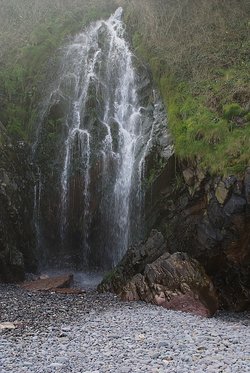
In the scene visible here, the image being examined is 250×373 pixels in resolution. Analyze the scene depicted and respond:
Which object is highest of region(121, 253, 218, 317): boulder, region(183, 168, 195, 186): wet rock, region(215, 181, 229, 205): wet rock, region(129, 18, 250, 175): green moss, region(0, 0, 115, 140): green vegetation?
region(0, 0, 115, 140): green vegetation

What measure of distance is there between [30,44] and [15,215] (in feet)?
30.5

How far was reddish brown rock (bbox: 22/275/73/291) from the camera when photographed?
11484mm

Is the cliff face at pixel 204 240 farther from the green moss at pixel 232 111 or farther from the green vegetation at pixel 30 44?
the green vegetation at pixel 30 44

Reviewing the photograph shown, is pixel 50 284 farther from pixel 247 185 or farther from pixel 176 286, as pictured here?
pixel 247 185

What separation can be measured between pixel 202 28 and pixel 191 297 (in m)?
11.5

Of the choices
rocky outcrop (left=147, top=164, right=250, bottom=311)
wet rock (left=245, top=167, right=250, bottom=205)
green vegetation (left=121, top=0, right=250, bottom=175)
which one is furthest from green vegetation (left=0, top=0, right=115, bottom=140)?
wet rock (left=245, top=167, right=250, bottom=205)

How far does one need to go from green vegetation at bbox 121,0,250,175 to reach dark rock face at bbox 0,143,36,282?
5.45m

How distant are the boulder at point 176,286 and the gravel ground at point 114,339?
0.39m

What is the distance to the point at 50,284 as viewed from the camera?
11.8 m

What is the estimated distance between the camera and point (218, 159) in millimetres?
10898

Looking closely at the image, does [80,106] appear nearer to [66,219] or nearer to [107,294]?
[66,219]

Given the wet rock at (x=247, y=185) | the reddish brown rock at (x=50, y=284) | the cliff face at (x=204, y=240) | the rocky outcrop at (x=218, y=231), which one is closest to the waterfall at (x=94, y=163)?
the cliff face at (x=204, y=240)

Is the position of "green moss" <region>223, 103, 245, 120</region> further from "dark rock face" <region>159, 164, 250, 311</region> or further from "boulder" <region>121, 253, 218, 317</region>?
"boulder" <region>121, 253, 218, 317</region>

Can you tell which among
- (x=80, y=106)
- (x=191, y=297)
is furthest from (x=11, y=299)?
(x=80, y=106)
